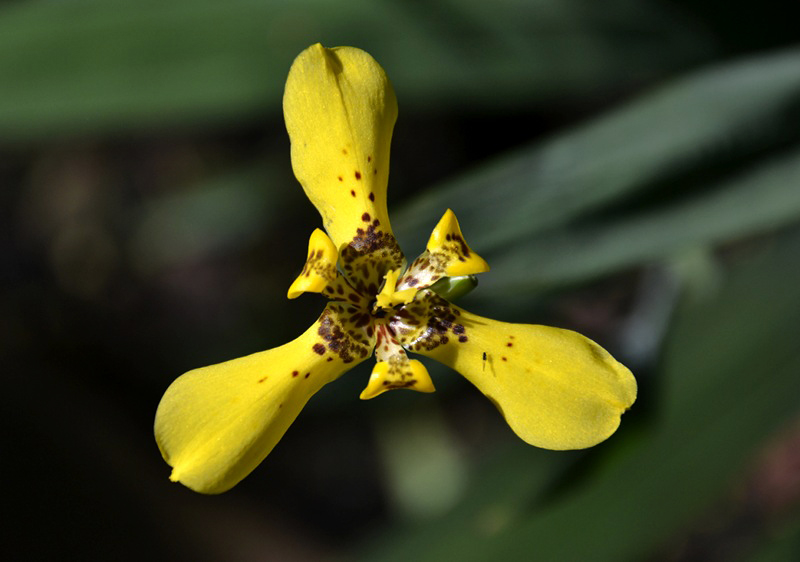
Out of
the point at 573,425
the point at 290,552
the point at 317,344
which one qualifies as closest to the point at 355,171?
A: the point at 317,344

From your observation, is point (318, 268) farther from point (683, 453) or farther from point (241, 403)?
point (683, 453)

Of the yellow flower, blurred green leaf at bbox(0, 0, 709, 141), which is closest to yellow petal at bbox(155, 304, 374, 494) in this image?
the yellow flower

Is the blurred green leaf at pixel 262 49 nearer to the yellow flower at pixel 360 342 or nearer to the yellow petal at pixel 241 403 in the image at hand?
the yellow flower at pixel 360 342

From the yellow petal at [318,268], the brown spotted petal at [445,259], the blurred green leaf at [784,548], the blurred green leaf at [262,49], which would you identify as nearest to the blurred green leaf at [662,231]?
the brown spotted petal at [445,259]

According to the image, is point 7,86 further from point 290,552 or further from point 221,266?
point 290,552

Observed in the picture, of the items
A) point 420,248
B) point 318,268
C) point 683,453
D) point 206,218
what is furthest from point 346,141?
point 206,218

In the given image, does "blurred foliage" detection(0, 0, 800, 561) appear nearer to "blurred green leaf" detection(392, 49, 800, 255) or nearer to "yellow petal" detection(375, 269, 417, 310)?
"blurred green leaf" detection(392, 49, 800, 255)

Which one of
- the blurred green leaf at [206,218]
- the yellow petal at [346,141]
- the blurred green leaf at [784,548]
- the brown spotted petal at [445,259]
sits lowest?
the blurred green leaf at [784,548]
